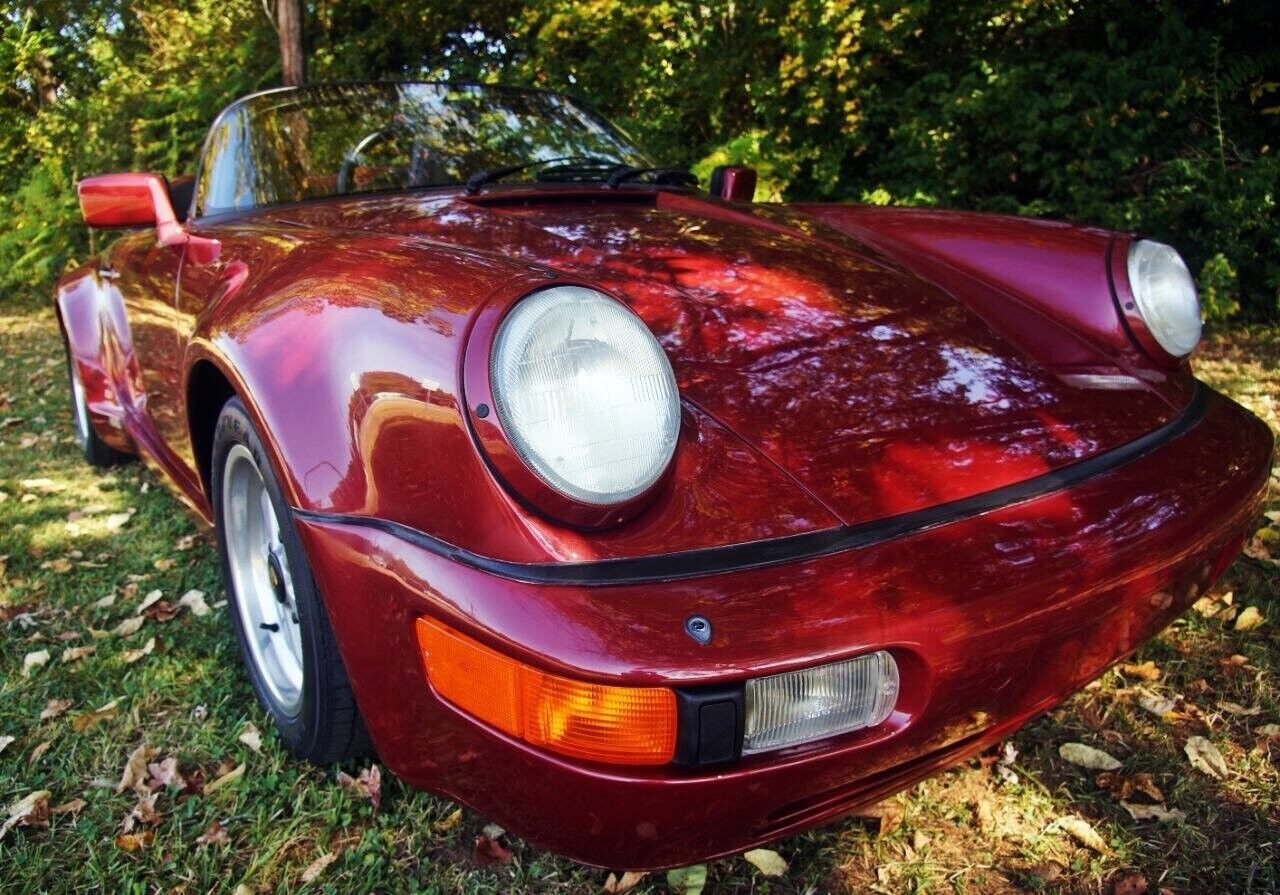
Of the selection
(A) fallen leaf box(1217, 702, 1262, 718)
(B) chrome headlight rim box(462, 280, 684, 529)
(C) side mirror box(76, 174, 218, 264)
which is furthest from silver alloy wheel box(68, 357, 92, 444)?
(A) fallen leaf box(1217, 702, 1262, 718)

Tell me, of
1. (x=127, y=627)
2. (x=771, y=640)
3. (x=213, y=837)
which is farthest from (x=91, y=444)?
(x=771, y=640)

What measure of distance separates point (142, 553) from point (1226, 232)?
4.78m

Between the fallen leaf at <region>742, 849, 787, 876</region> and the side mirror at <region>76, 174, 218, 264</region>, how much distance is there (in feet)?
6.72

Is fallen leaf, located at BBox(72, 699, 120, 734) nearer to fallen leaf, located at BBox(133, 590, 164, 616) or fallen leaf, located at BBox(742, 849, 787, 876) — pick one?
fallen leaf, located at BBox(133, 590, 164, 616)

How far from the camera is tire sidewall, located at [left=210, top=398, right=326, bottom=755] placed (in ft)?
4.78

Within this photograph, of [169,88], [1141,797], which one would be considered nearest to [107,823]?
[1141,797]

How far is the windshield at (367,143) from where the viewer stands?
234 cm

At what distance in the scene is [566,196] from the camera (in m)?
2.17

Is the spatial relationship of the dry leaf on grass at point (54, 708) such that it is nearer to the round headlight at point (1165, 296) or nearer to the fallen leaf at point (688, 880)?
the fallen leaf at point (688, 880)

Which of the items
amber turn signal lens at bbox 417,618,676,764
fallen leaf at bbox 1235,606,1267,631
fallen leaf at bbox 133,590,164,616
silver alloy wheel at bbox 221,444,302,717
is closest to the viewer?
amber turn signal lens at bbox 417,618,676,764

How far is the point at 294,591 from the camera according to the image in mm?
1494

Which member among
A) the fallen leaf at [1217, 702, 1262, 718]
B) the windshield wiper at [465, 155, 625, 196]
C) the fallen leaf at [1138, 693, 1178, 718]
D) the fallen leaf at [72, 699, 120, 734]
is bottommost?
the fallen leaf at [72, 699, 120, 734]

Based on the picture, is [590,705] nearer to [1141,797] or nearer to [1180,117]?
[1141,797]

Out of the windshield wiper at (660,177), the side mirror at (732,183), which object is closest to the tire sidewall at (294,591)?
the windshield wiper at (660,177)
